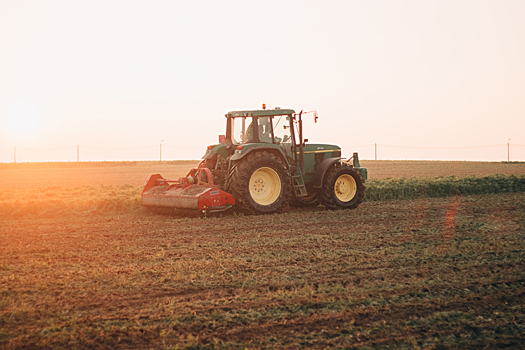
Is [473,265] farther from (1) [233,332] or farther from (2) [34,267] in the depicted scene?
(2) [34,267]

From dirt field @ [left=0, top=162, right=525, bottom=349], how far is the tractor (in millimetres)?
1236

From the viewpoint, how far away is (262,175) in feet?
36.1

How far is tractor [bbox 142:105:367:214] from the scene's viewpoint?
410 inches

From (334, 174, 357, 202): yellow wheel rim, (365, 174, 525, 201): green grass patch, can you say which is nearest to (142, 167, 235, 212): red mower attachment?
(334, 174, 357, 202): yellow wheel rim

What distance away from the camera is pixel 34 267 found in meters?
5.96

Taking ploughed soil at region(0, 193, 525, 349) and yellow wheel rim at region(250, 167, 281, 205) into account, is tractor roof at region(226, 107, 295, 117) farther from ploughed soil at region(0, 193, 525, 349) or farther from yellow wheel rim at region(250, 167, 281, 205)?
ploughed soil at region(0, 193, 525, 349)

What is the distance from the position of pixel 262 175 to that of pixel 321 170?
63.7 inches

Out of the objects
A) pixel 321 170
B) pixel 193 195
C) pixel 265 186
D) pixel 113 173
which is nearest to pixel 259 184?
pixel 265 186

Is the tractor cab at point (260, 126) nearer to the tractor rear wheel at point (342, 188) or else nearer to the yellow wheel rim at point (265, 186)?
the yellow wheel rim at point (265, 186)

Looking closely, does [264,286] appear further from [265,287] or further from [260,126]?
[260,126]

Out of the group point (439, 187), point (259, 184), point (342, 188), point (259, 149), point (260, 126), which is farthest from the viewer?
point (439, 187)

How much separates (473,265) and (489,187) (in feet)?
40.3

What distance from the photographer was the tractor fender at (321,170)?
1169cm

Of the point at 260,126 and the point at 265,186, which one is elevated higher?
the point at 260,126
